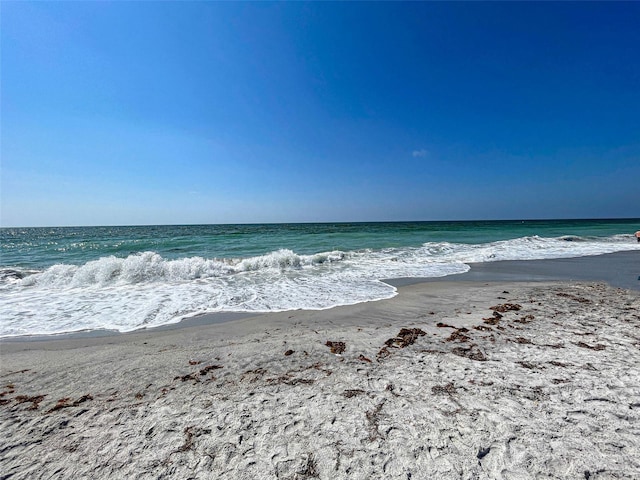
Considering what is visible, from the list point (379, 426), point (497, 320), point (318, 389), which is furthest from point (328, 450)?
point (497, 320)

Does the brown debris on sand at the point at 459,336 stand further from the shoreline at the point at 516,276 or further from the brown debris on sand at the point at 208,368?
the brown debris on sand at the point at 208,368

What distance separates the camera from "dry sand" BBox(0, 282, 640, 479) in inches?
88.3

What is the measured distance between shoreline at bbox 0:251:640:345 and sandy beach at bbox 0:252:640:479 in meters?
0.42

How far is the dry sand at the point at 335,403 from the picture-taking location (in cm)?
224

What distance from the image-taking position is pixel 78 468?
227 centimetres

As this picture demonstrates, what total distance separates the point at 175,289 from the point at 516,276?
12882 millimetres

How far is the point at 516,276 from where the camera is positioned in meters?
10.5

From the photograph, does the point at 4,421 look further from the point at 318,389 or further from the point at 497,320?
the point at 497,320

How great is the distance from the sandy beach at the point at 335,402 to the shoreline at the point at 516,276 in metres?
0.42

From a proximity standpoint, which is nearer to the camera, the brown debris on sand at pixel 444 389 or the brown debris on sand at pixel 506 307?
the brown debris on sand at pixel 444 389

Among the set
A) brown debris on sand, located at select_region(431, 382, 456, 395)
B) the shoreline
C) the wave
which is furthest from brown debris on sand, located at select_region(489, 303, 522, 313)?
the wave


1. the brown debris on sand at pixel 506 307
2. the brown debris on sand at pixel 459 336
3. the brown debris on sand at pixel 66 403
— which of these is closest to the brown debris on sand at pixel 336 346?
the brown debris on sand at pixel 459 336

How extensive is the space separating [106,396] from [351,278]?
27.8 ft

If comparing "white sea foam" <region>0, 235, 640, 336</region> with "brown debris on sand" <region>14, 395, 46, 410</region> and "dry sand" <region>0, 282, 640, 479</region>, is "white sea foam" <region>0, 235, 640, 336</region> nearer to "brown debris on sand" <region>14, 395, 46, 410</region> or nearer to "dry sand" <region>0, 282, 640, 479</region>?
"dry sand" <region>0, 282, 640, 479</region>
